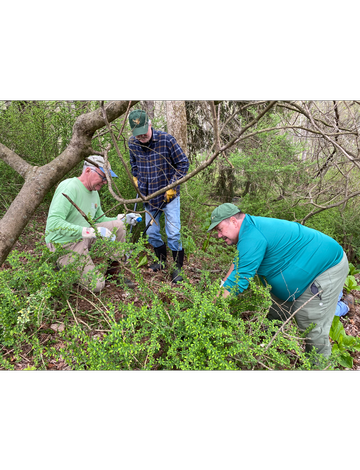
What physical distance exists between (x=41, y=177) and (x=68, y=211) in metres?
1.03

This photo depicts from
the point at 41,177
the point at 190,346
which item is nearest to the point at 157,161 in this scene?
the point at 41,177

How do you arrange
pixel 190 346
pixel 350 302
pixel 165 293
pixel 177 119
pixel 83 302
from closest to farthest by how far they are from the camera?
pixel 190 346 → pixel 165 293 → pixel 83 302 → pixel 350 302 → pixel 177 119

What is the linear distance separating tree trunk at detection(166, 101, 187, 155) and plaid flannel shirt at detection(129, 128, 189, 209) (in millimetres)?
1265

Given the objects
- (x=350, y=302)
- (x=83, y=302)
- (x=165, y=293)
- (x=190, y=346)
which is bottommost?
(x=350, y=302)

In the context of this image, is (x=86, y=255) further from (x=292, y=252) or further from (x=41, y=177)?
(x=292, y=252)

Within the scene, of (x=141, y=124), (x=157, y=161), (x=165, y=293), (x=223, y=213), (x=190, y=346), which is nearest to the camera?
(x=190, y=346)

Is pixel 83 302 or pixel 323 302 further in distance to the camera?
pixel 83 302

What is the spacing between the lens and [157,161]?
3334mm

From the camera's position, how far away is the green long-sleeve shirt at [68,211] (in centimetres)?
265

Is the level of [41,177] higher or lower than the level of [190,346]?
higher

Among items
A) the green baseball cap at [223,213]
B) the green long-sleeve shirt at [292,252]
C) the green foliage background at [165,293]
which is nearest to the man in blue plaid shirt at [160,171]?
the green foliage background at [165,293]

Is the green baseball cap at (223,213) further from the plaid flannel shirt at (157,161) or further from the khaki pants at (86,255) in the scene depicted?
the plaid flannel shirt at (157,161)

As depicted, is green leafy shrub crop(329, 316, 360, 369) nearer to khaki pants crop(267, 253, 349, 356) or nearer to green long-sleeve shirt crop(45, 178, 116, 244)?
khaki pants crop(267, 253, 349, 356)

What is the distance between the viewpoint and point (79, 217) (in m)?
3.01
